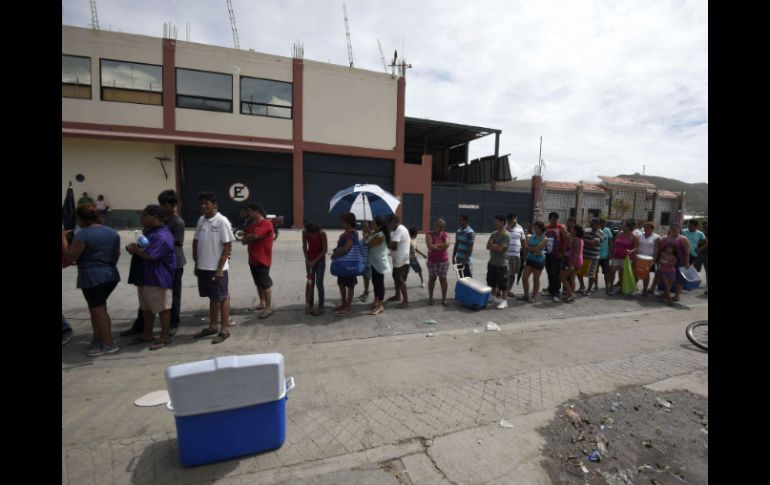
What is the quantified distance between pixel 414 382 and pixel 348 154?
1691 cm

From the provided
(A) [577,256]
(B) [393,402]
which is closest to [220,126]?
(A) [577,256]

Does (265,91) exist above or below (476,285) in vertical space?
above

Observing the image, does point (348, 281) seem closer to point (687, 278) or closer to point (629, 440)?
point (629, 440)

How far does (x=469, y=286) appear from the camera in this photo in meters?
6.58

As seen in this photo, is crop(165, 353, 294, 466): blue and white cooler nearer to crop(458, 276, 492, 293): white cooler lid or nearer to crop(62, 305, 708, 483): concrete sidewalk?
crop(62, 305, 708, 483): concrete sidewalk

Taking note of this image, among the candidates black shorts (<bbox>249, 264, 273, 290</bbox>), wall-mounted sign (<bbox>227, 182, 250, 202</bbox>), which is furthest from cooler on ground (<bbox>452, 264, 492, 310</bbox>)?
wall-mounted sign (<bbox>227, 182, 250, 202</bbox>)

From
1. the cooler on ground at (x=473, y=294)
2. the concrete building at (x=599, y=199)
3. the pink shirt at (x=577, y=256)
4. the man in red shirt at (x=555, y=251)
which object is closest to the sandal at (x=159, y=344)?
the cooler on ground at (x=473, y=294)

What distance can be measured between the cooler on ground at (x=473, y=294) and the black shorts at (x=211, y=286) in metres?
4.07

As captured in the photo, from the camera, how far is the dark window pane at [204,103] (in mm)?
16969

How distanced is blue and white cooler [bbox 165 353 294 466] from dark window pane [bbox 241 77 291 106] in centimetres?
1817

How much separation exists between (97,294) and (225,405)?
9.28 ft

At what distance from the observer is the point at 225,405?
246 centimetres

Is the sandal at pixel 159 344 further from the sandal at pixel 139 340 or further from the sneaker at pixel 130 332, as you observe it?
the sneaker at pixel 130 332
